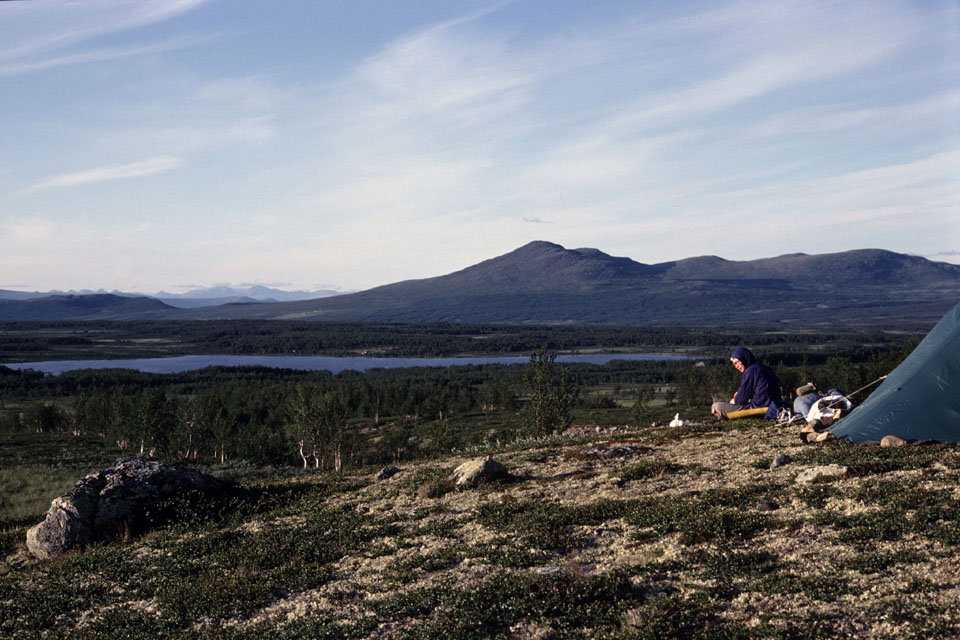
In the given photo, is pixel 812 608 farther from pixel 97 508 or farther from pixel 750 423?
pixel 97 508

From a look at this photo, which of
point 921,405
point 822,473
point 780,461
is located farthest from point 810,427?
point 822,473

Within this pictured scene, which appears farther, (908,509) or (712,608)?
(908,509)

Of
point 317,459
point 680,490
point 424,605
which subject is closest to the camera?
point 424,605

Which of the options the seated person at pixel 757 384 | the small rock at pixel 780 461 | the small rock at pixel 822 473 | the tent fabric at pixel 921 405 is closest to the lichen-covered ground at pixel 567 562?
the small rock at pixel 780 461

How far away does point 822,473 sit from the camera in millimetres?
14539

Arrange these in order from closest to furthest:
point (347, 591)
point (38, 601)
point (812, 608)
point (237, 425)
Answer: point (812, 608) < point (347, 591) < point (38, 601) < point (237, 425)

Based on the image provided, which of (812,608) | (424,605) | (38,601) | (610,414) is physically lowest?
(610,414)

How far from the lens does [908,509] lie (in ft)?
39.0

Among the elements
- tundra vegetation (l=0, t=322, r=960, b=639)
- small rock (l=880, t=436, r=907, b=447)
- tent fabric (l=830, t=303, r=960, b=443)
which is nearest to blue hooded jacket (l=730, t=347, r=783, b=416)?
tundra vegetation (l=0, t=322, r=960, b=639)

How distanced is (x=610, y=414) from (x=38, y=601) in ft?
364


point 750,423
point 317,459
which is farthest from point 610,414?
point 750,423

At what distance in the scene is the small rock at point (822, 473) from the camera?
14.3 meters

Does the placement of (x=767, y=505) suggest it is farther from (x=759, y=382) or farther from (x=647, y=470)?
(x=759, y=382)

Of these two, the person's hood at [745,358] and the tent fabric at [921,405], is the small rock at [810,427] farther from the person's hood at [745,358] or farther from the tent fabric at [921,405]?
the person's hood at [745,358]
